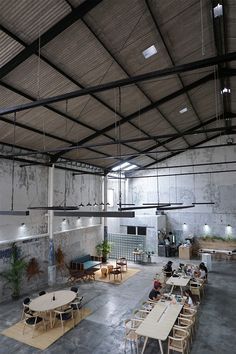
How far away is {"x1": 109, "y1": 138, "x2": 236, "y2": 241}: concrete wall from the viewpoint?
57.5 ft

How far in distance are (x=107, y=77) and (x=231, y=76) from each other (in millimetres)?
5781

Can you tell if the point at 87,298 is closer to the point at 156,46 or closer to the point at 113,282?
the point at 113,282

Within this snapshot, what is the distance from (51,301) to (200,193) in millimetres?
13707

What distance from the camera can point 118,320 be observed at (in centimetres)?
833

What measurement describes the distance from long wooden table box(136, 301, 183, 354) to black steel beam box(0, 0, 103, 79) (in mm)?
7107

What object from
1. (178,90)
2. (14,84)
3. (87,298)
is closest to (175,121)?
(178,90)

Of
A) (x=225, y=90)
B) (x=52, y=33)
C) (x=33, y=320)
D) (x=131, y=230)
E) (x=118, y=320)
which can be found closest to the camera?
(x=52, y=33)

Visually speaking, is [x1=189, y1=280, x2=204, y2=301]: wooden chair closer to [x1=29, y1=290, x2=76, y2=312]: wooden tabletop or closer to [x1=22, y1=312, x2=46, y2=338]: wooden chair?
[x1=29, y1=290, x2=76, y2=312]: wooden tabletop

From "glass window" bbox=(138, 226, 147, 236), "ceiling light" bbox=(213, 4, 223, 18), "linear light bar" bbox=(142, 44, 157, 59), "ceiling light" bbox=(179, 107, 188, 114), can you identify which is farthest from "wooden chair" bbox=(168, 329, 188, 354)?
"glass window" bbox=(138, 226, 147, 236)

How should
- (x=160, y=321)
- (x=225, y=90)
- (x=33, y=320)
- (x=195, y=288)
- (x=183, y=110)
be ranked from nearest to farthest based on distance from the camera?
(x=160, y=321), (x=33, y=320), (x=195, y=288), (x=225, y=90), (x=183, y=110)

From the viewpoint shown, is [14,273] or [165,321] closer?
[165,321]

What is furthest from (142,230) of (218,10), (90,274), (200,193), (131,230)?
(218,10)

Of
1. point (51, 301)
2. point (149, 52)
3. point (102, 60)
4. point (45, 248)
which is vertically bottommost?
point (51, 301)

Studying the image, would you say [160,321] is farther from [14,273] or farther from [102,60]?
[102,60]
